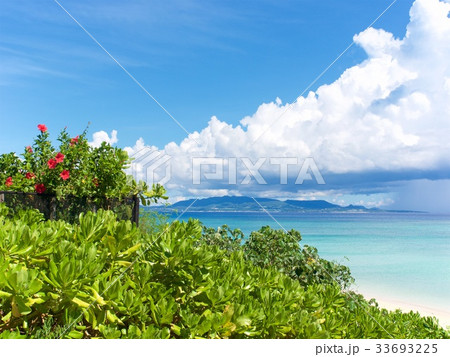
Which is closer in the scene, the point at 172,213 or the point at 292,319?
the point at 292,319

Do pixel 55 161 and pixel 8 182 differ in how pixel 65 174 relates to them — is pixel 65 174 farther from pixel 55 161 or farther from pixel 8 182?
pixel 8 182

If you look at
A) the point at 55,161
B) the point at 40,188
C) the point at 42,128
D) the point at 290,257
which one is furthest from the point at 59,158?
the point at 290,257

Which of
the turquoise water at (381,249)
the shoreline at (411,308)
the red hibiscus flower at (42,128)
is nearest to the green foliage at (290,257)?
the turquoise water at (381,249)

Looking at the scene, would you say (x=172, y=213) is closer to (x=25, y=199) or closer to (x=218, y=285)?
(x=25, y=199)

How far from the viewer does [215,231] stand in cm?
816

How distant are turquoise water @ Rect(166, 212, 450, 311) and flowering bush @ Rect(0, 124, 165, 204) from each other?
412 cm

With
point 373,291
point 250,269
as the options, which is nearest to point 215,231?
point 250,269

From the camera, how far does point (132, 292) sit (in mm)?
2445

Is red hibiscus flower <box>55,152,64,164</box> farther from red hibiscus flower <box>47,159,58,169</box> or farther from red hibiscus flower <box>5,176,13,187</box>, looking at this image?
red hibiscus flower <box>5,176,13,187</box>

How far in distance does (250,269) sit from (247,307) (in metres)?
0.83

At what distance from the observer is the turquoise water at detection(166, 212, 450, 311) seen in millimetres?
21422

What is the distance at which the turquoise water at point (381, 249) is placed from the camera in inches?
843

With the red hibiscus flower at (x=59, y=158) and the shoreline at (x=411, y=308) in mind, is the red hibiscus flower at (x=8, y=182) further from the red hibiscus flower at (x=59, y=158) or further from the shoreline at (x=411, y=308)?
the shoreline at (x=411, y=308)

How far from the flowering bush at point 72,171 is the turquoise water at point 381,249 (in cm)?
412
